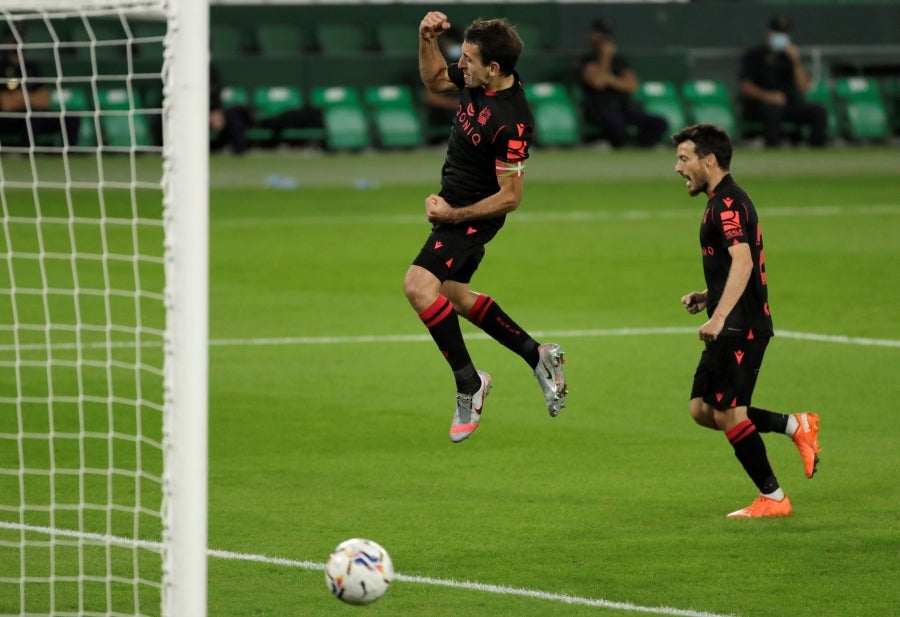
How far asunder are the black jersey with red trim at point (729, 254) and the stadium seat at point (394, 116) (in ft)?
67.9

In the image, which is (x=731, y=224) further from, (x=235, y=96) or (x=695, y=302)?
(x=235, y=96)

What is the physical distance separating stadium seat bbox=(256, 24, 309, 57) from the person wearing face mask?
8.07 metres

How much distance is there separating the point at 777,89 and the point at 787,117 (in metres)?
0.99

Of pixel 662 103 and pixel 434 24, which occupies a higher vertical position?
pixel 434 24

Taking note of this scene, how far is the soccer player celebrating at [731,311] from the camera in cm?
726

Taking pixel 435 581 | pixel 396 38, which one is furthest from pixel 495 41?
pixel 396 38

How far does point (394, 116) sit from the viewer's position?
2794cm

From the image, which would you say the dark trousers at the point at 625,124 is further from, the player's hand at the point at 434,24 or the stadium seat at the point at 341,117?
the player's hand at the point at 434,24

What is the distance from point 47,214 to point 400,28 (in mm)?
10025

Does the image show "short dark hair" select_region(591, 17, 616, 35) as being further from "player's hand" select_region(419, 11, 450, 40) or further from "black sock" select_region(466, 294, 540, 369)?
"player's hand" select_region(419, 11, 450, 40)

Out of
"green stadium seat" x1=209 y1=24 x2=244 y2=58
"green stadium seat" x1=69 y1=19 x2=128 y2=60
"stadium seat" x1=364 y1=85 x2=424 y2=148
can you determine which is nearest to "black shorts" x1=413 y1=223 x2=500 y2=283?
"green stadium seat" x1=69 y1=19 x2=128 y2=60

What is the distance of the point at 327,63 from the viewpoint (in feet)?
91.2

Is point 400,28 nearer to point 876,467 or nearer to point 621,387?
point 621,387

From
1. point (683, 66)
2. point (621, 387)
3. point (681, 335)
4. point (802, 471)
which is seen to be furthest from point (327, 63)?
point (802, 471)
